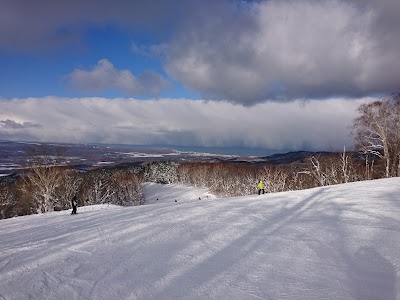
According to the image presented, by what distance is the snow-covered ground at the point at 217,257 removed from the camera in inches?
244

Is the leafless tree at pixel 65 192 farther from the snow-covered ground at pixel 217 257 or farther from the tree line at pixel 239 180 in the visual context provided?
the snow-covered ground at pixel 217 257

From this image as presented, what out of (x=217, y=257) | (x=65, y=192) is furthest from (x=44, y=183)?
(x=217, y=257)

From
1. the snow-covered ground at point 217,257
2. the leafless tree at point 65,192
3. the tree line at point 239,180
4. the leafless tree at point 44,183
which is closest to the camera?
the snow-covered ground at point 217,257

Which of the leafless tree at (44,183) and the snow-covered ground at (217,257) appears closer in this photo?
the snow-covered ground at (217,257)

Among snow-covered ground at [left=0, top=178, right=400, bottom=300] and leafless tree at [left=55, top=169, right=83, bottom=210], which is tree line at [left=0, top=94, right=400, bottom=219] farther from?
snow-covered ground at [left=0, top=178, right=400, bottom=300]

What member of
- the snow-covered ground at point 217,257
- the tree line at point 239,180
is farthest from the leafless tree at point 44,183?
the snow-covered ground at point 217,257

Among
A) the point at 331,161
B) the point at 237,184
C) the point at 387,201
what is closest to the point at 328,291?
the point at 387,201

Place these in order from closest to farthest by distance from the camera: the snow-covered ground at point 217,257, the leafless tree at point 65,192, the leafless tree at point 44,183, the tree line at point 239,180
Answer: the snow-covered ground at point 217,257 < the tree line at point 239,180 < the leafless tree at point 44,183 < the leafless tree at point 65,192

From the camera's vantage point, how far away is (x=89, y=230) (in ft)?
41.1

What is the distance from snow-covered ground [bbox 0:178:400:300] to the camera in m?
6.19

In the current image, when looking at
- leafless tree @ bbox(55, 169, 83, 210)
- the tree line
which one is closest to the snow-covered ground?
the tree line

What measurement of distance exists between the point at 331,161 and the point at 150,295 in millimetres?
40372

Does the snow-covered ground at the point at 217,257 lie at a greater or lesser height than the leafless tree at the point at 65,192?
greater

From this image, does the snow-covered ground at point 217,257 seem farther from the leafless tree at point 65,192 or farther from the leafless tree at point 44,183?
the leafless tree at point 65,192
